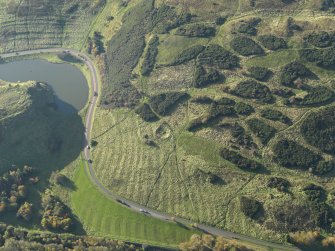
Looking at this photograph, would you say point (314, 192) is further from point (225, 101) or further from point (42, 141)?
point (42, 141)

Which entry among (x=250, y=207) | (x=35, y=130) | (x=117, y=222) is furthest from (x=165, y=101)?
(x=250, y=207)

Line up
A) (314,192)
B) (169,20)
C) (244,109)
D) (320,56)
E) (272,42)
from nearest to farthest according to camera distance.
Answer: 1. (314,192)
2. (244,109)
3. (320,56)
4. (272,42)
5. (169,20)

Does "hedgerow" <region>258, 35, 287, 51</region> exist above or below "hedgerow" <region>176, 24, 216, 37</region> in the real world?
below

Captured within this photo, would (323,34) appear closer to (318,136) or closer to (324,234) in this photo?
(318,136)

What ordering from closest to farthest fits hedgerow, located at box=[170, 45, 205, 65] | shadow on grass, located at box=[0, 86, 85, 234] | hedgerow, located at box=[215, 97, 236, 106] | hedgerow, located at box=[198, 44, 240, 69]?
hedgerow, located at box=[215, 97, 236, 106], shadow on grass, located at box=[0, 86, 85, 234], hedgerow, located at box=[198, 44, 240, 69], hedgerow, located at box=[170, 45, 205, 65]

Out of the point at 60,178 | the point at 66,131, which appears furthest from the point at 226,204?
the point at 66,131

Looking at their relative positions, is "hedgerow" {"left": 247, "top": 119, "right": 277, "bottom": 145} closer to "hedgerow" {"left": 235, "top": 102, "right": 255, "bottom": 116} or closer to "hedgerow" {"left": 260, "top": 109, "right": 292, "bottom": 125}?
"hedgerow" {"left": 260, "top": 109, "right": 292, "bottom": 125}

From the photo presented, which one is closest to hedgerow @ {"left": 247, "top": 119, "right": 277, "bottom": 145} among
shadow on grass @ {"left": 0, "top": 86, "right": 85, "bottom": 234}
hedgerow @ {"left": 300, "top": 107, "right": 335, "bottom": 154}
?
hedgerow @ {"left": 300, "top": 107, "right": 335, "bottom": 154}
